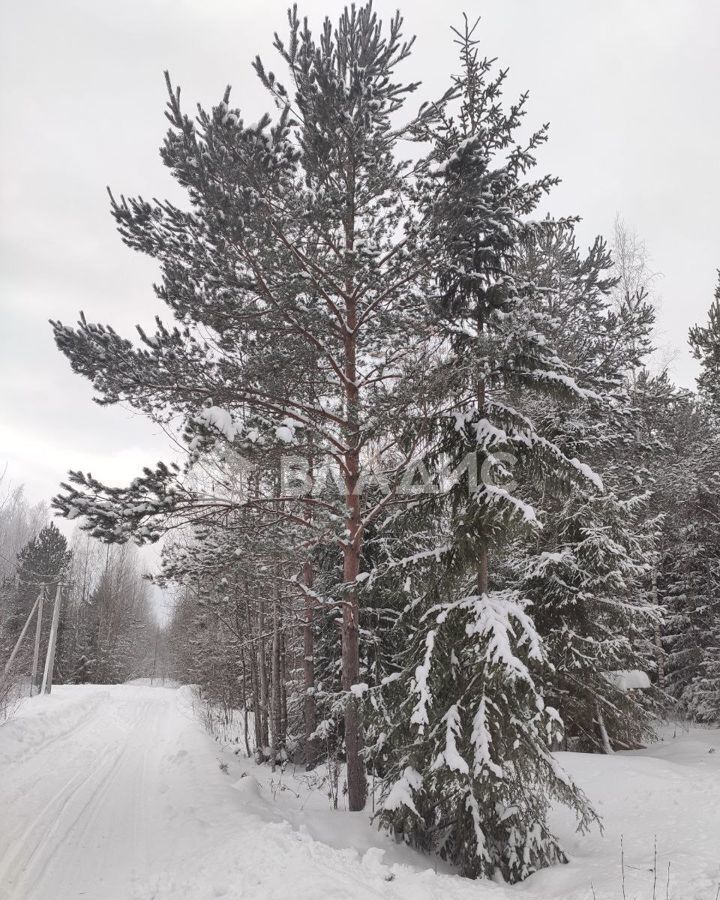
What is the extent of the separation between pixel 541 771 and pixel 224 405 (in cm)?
639

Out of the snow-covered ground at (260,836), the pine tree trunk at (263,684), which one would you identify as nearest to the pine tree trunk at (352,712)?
the snow-covered ground at (260,836)

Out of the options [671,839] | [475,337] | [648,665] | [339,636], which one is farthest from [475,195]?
[648,665]

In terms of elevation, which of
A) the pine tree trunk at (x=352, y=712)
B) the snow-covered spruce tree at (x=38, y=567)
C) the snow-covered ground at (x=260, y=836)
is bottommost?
the snow-covered ground at (x=260, y=836)

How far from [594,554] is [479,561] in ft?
18.4

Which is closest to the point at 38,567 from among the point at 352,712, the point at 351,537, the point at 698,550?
the point at 351,537

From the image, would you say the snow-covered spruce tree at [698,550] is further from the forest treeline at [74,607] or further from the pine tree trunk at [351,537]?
the forest treeline at [74,607]

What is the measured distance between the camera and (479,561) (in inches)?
264

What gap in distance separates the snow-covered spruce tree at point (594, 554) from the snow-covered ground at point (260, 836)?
4.17 feet

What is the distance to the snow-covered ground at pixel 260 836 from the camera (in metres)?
5.01

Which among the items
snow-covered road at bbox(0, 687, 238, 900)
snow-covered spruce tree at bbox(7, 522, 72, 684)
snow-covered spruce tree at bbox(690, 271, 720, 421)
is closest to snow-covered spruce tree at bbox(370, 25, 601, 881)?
snow-covered road at bbox(0, 687, 238, 900)

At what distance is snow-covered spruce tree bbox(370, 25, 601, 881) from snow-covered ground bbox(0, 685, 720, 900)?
2.09 ft

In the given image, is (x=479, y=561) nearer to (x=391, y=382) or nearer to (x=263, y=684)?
(x=391, y=382)

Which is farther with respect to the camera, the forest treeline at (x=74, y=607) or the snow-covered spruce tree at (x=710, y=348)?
the forest treeline at (x=74, y=607)

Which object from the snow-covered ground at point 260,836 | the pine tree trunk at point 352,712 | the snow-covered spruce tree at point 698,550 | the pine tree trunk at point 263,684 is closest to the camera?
the snow-covered ground at point 260,836
